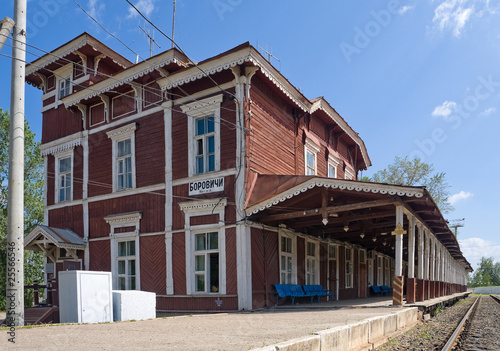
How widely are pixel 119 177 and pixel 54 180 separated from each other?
418 cm

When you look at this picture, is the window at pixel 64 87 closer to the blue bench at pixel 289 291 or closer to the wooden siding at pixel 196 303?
the wooden siding at pixel 196 303

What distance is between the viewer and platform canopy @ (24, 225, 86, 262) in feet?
60.7

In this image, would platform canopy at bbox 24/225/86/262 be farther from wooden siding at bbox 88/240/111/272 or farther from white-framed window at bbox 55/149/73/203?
white-framed window at bbox 55/149/73/203

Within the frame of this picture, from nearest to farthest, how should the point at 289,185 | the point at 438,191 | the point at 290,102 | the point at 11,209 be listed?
the point at 11,209
the point at 289,185
the point at 290,102
the point at 438,191

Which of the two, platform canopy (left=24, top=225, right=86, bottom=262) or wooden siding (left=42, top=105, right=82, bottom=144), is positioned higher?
wooden siding (left=42, top=105, right=82, bottom=144)

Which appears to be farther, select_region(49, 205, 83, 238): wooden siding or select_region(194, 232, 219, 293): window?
select_region(49, 205, 83, 238): wooden siding

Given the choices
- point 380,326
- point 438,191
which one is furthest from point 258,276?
point 438,191

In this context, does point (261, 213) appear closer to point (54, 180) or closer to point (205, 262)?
point (205, 262)

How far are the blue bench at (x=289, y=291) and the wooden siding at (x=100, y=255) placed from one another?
22.0 feet

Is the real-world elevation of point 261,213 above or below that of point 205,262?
above

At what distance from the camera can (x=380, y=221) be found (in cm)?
1941

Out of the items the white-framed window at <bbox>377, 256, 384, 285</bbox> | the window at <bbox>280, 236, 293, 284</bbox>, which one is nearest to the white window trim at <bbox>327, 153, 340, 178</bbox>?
the window at <bbox>280, 236, 293, 284</bbox>

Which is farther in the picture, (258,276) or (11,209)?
(258,276)

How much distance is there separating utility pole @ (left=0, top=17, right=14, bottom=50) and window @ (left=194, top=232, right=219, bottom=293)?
8.35m
